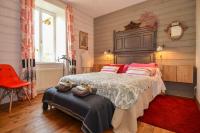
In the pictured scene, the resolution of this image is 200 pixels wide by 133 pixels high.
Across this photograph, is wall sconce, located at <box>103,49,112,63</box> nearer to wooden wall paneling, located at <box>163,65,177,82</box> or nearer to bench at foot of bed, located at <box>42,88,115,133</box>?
wooden wall paneling, located at <box>163,65,177,82</box>

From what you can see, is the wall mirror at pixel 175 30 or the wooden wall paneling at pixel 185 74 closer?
the wooden wall paneling at pixel 185 74

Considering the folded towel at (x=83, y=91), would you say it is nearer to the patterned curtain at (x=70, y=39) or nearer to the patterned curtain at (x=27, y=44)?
the patterned curtain at (x=27, y=44)

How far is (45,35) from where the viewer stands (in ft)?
14.0

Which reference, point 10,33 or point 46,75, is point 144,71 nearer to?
point 46,75

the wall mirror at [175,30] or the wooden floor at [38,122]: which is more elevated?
the wall mirror at [175,30]

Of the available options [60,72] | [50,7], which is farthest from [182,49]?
[50,7]

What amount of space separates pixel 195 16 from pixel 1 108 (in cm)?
484

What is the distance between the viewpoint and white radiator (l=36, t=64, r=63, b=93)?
3.76 meters

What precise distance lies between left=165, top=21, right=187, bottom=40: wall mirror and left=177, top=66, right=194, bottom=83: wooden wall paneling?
0.85 metres

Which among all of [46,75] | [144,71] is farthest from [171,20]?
[46,75]

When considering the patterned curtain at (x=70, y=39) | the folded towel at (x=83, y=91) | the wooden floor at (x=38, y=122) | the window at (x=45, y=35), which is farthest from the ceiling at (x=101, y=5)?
the wooden floor at (x=38, y=122)

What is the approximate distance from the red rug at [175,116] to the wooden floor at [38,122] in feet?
0.66

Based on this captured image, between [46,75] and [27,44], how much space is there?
109cm

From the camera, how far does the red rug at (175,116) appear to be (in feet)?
6.34
